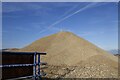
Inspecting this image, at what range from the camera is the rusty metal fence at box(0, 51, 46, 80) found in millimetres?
7496

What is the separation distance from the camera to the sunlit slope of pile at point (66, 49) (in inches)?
1053

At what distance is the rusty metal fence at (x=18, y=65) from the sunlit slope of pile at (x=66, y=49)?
16.9m

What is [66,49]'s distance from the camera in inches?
1162

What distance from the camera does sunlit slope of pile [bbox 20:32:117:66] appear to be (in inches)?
1053

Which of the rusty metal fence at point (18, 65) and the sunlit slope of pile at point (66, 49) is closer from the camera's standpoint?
the rusty metal fence at point (18, 65)

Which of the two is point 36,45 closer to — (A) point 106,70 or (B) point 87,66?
(B) point 87,66

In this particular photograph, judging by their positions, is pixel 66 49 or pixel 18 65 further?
pixel 66 49

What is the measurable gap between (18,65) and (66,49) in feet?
71.4

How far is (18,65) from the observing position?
25.9ft

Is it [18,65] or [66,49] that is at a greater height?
[66,49]

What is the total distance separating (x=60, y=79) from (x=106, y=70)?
6195 millimetres

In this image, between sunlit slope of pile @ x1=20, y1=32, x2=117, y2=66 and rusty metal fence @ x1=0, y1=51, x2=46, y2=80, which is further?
sunlit slope of pile @ x1=20, y1=32, x2=117, y2=66

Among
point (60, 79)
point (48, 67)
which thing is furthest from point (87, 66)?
point (60, 79)

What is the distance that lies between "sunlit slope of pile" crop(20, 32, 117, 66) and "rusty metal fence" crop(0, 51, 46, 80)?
16.9 m
